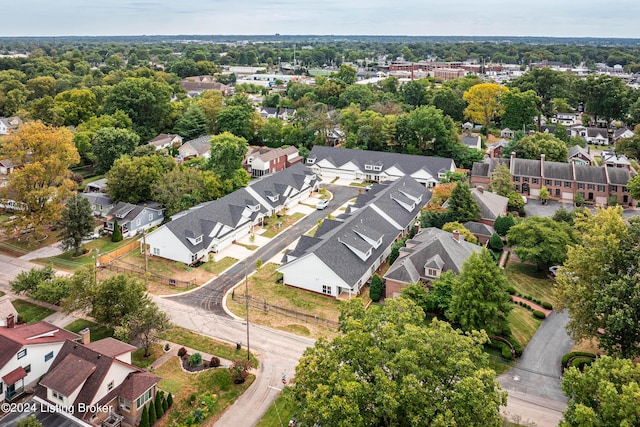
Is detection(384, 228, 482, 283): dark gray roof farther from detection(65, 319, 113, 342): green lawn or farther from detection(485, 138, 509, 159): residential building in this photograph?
detection(485, 138, 509, 159): residential building

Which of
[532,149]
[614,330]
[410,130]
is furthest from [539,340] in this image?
[410,130]

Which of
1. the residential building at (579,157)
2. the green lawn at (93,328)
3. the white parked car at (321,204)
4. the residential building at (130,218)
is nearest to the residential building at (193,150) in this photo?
the residential building at (130,218)

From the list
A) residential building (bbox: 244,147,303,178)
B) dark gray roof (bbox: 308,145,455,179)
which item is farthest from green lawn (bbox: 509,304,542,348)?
residential building (bbox: 244,147,303,178)

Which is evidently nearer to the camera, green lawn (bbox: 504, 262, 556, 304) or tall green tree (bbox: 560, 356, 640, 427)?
tall green tree (bbox: 560, 356, 640, 427)

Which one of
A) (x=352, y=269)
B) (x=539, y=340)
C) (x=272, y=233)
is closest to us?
(x=539, y=340)

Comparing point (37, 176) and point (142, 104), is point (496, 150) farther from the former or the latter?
point (37, 176)

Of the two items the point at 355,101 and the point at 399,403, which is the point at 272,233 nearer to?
the point at 399,403
